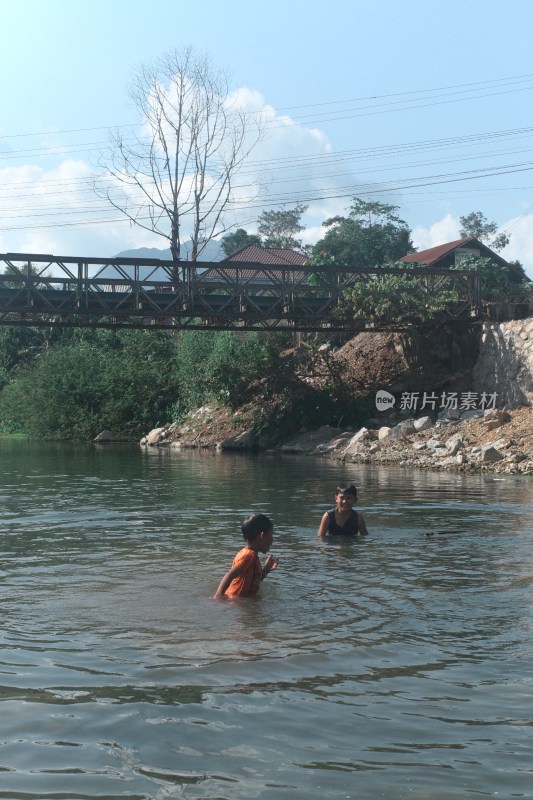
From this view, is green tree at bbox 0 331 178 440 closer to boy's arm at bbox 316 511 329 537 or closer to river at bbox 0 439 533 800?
river at bbox 0 439 533 800

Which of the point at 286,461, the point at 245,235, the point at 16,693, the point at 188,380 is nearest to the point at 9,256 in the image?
the point at 286,461

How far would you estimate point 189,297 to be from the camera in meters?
32.2

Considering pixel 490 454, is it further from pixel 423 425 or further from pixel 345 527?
pixel 345 527

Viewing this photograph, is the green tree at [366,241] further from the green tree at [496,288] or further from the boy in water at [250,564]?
the boy in water at [250,564]

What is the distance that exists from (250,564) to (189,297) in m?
24.0

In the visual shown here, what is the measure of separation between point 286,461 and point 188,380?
1420 cm

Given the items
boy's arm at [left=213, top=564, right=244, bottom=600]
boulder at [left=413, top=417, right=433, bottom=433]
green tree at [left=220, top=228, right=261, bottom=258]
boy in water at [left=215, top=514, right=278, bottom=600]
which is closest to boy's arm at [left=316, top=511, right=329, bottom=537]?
boy in water at [left=215, top=514, right=278, bottom=600]

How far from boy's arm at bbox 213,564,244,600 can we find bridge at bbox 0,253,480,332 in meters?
21.0

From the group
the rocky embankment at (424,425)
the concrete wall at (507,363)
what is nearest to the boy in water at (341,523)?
the rocky embankment at (424,425)

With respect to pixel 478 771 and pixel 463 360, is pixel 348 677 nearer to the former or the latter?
pixel 478 771

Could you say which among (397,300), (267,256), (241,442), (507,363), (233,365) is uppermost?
(267,256)
